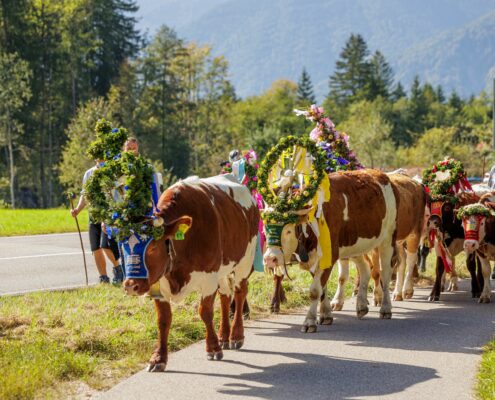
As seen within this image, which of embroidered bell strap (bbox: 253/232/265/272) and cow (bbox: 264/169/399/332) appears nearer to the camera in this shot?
embroidered bell strap (bbox: 253/232/265/272)

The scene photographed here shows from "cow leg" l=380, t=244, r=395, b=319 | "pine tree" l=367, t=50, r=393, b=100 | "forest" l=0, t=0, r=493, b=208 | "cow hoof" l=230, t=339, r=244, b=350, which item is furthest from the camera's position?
"pine tree" l=367, t=50, r=393, b=100

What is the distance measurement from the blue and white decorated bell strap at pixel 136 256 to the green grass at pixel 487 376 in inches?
133

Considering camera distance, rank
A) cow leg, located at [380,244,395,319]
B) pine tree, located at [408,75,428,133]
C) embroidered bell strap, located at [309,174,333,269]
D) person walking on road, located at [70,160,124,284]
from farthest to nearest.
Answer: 1. pine tree, located at [408,75,428,133]
2. person walking on road, located at [70,160,124,284]
3. cow leg, located at [380,244,395,319]
4. embroidered bell strap, located at [309,174,333,269]

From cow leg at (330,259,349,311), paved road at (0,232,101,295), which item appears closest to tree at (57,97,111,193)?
paved road at (0,232,101,295)

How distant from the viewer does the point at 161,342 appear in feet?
26.8

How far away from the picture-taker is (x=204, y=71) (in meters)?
86.5

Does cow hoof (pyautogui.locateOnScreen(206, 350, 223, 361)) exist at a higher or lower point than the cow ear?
lower

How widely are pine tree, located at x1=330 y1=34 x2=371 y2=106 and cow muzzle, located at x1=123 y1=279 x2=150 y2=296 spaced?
117 meters

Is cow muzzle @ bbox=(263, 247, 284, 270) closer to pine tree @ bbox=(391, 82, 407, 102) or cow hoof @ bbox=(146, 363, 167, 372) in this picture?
cow hoof @ bbox=(146, 363, 167, 372)

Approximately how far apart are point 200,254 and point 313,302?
256 centimetres

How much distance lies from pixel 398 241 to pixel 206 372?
5.68m

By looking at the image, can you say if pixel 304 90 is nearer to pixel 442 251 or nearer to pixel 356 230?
pixel 442 251

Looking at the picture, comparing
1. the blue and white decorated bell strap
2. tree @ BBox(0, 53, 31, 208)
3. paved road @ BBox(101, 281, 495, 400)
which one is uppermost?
tree @ BBox(0, 53, 31, 208)

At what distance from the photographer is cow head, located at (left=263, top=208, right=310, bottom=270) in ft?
32.1
